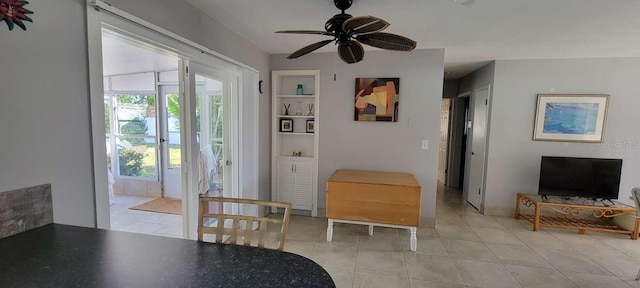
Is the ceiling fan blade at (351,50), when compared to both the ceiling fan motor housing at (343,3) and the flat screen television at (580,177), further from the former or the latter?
the flat screen television at (580,177)

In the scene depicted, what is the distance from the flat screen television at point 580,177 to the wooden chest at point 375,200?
Answer: 6.60 ft

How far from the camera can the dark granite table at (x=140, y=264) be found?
80 cm

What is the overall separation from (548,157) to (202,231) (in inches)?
167

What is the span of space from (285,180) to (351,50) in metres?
2.38

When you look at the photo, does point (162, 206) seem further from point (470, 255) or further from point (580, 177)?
point (580, 177)

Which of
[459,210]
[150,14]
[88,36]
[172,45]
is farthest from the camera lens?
[459,210]

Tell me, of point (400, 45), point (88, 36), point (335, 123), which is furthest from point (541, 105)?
point (88, 36)

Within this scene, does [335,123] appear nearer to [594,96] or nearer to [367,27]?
[367,27]

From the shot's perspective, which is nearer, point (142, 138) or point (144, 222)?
point (144, 222)

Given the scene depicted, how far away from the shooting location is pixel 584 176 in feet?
11.3

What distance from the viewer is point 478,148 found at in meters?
4.34

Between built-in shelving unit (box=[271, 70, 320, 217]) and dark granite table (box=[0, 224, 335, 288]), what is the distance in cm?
280

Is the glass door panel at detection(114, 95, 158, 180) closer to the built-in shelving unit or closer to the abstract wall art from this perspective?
the built-in shelving unit

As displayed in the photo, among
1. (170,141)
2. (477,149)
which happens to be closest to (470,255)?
(477,149)
